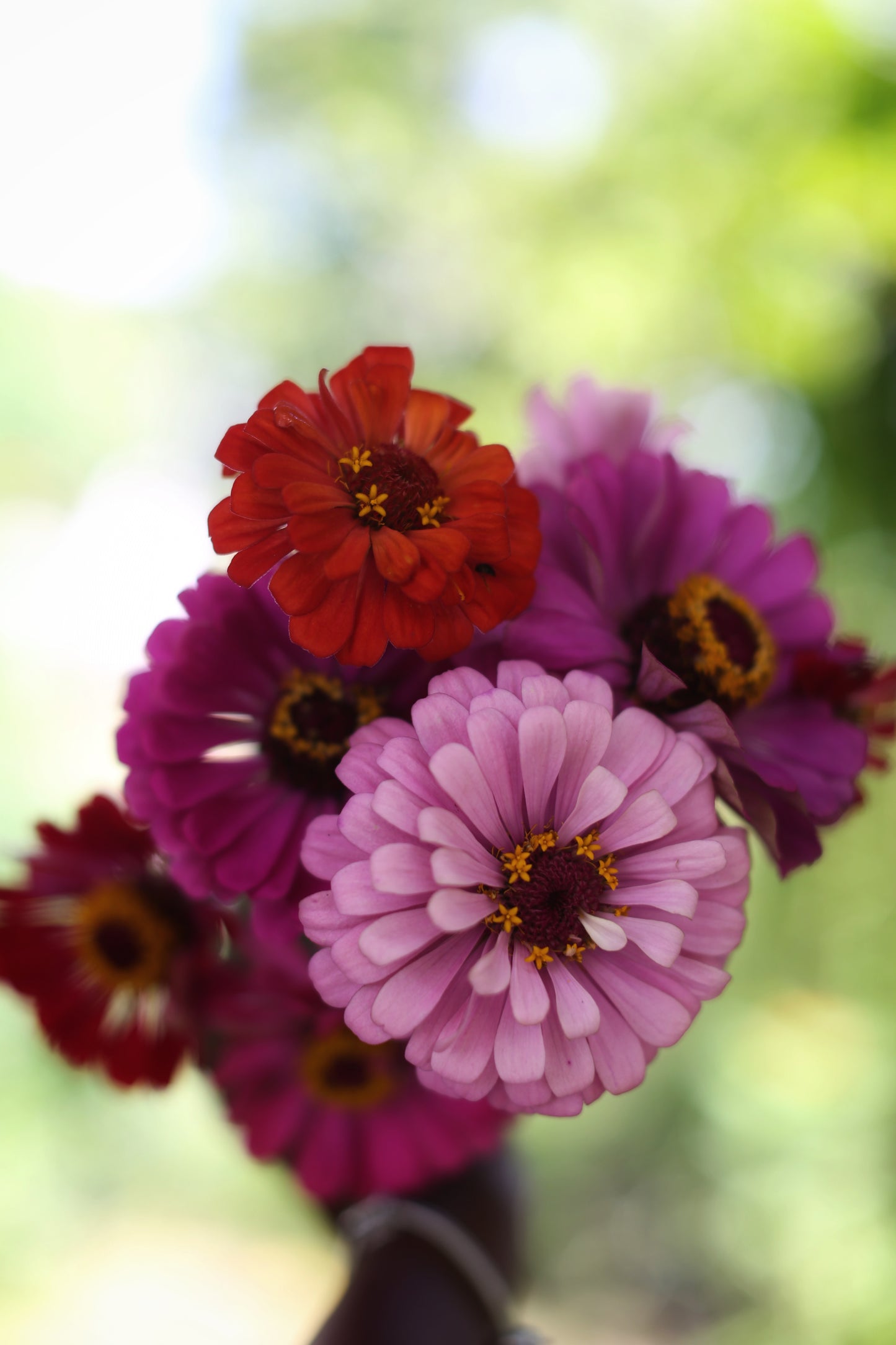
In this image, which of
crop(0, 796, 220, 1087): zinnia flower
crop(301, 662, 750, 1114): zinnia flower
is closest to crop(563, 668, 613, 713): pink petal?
crop(301, 662, 750, 1114): zinnia flower

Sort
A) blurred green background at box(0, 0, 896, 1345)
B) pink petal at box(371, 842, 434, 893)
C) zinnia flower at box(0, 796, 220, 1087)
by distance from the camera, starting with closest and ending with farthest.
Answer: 1. pink petal at box(371, 842, 434, 893)
2. zinnia flower at box(0, 796, 220, 1087)
3. blurred green background at box(0, 0, 896, 1345)

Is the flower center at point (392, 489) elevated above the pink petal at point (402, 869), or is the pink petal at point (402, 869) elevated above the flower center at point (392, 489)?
the flower center at point (392, 489)

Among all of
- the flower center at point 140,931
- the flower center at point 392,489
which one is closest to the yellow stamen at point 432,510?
the flower center at point 392,489

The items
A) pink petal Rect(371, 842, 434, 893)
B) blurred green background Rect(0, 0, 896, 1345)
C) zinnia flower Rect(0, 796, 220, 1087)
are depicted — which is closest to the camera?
pink petal Rect(371, 842, 434, 893)

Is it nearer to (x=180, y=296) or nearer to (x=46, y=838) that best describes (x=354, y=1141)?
(x=46, y=838)

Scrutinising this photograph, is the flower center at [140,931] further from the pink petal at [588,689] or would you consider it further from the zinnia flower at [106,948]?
the pink petal at [588,689]

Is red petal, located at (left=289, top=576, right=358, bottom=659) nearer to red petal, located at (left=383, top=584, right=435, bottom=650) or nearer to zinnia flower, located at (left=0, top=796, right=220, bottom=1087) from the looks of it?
red petal, located at (left=383, top=584, right=435, bottom=650)
